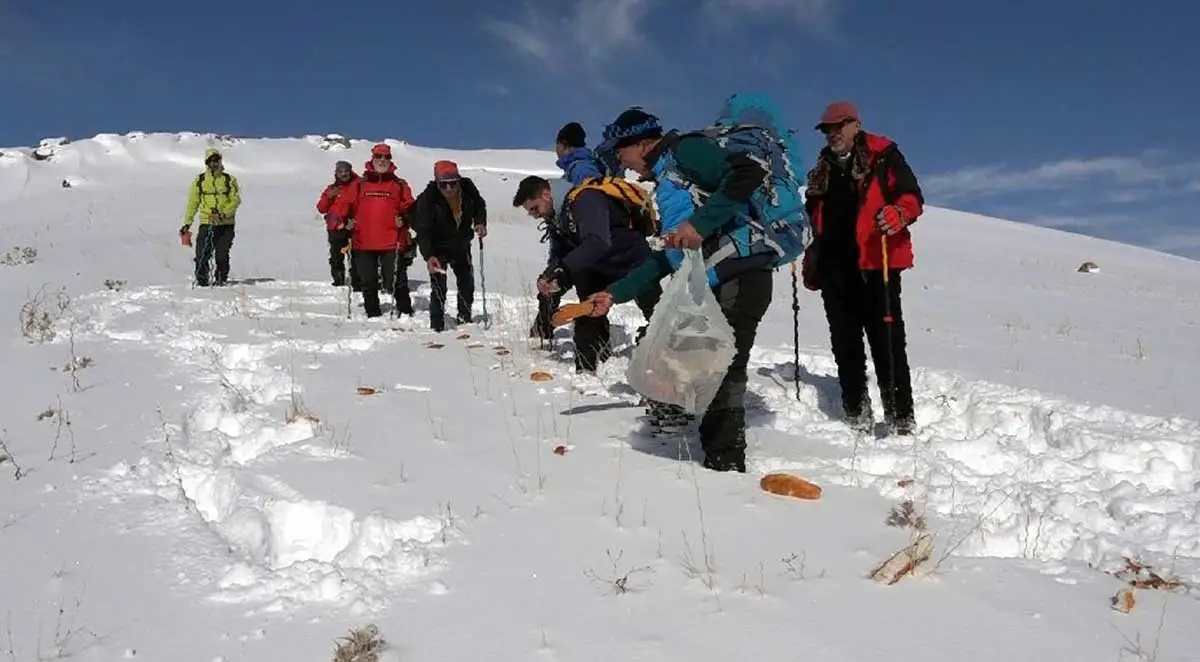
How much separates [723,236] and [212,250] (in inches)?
364

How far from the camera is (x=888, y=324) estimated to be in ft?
16.1

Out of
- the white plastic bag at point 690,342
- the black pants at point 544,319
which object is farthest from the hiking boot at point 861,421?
the black pants at point 544,319

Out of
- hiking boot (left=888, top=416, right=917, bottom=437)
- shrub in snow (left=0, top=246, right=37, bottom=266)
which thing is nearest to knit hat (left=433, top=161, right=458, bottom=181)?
hiking boot (left=888, top=416, right=917, bottom=437)

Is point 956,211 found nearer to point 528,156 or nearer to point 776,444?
point 528,156

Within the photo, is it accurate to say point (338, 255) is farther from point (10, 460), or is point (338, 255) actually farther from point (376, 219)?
point (10, 460)

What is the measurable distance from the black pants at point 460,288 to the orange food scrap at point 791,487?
496cm

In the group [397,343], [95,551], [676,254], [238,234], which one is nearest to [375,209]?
[397,343]

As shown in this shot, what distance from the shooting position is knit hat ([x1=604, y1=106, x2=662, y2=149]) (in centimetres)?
451

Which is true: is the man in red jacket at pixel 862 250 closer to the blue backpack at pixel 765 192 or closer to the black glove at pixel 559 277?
the blue backpack at pixel 765 192

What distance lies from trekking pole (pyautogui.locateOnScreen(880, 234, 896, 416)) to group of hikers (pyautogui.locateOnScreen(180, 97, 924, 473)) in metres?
0.01

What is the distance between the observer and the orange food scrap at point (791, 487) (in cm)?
368

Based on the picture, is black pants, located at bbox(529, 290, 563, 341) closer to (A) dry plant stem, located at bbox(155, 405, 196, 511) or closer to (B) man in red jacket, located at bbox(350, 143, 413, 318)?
(B) man in red jacket, located at bbox(350, 143, 413, 318)

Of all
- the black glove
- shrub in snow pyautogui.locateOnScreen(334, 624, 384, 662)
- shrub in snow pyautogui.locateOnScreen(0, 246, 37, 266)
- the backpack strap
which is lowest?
shrub in snow pyautogui.locateOnScreen(334, 624, 384, 662)

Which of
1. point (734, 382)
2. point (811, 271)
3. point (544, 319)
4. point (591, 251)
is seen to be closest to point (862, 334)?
point (811, 271)
